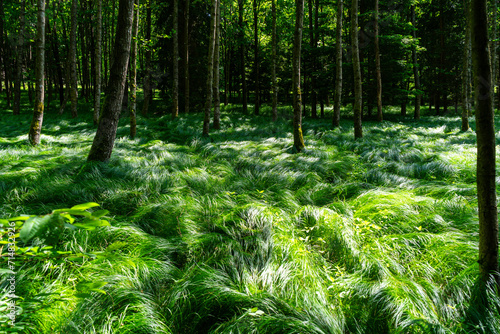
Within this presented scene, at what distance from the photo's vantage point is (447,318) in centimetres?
191

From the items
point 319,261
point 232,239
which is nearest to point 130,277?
point 232,239

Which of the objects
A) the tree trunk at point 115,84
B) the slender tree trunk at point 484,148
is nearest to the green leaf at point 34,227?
the slender tree trunk at point 484,148

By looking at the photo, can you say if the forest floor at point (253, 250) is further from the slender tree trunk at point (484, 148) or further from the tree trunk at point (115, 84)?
the tree trunk at point (115, 84)

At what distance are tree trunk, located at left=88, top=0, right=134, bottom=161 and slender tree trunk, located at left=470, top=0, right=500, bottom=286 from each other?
17.7ft

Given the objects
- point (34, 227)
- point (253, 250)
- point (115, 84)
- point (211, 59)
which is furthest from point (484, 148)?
point (211, 59)

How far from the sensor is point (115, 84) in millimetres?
5152

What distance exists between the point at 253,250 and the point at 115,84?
4.48 m

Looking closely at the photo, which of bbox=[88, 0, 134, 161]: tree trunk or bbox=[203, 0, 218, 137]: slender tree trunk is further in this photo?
bbox=[203, 0, 218, 137]: slender tree trunk

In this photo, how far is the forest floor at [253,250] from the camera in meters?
1.85

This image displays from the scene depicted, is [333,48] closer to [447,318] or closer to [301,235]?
[301,235]

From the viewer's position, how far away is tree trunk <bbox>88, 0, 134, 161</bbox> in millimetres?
5062

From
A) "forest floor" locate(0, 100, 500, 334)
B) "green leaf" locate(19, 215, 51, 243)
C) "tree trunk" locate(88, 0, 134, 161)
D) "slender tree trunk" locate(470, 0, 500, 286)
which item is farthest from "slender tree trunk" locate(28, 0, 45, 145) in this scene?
"slender tree trunk" locate(470, 0, 500, 286)

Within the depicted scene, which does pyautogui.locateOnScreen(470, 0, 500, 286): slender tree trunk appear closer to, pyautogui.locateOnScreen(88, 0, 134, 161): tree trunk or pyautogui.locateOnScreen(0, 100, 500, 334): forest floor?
pyautogui.locateOnScreen(0, 100, 500, 334): forest floor

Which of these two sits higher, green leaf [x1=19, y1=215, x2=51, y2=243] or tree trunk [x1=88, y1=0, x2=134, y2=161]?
tree trunk [x1=88, y1=0, x2=134, y2=161]
